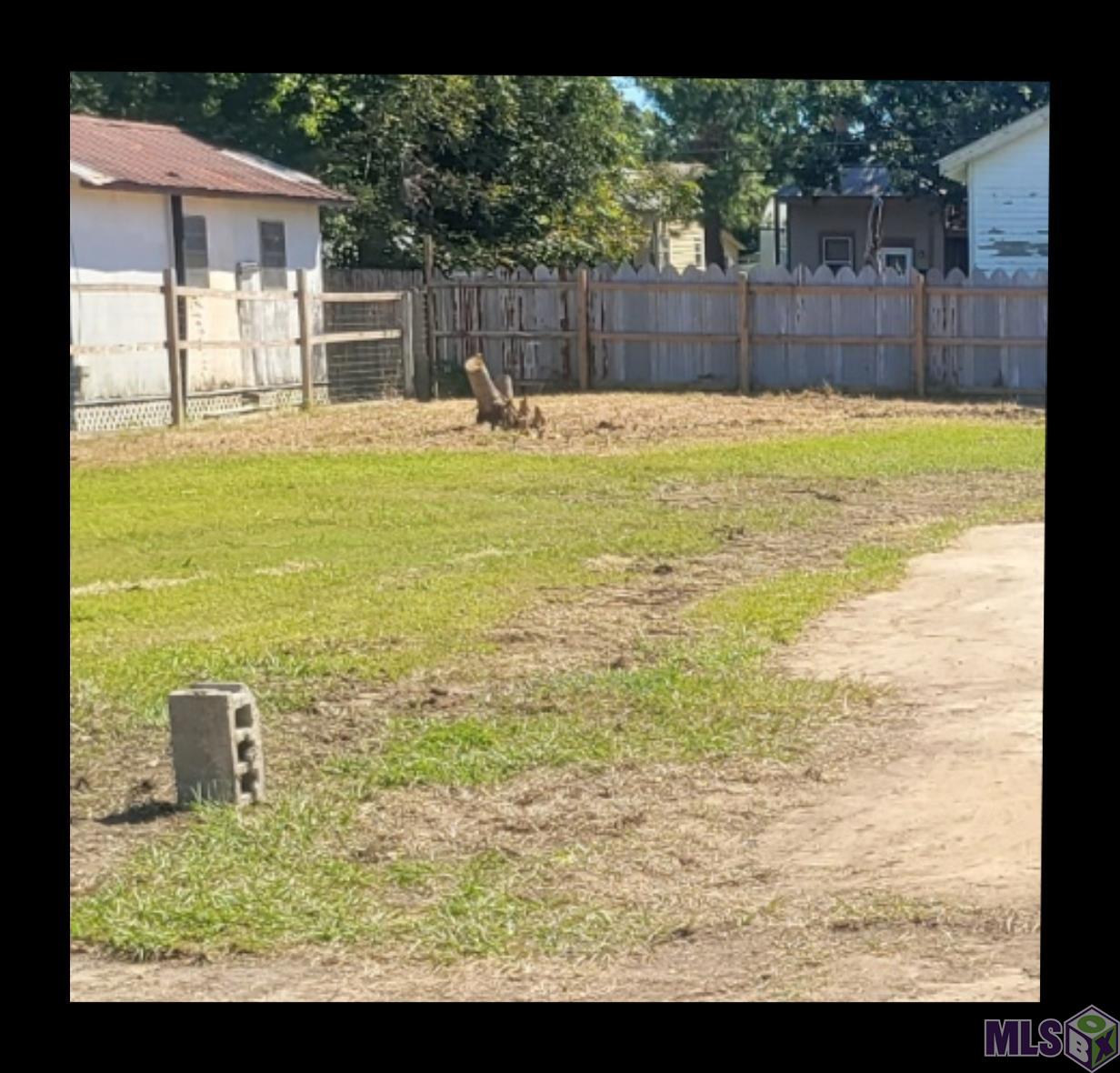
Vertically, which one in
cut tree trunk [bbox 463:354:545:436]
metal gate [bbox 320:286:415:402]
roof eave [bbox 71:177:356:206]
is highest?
roof eave [bbox 71:177:356:206]

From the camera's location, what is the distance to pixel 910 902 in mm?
5887

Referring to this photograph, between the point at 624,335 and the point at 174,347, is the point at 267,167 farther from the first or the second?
the point at 174,347

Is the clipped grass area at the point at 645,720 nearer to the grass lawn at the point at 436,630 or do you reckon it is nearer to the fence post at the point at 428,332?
the grass lawn at the point at 436,630

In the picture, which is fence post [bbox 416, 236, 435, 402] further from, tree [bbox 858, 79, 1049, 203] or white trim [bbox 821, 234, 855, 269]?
tree [bbox 858, 79, 1049, 203]

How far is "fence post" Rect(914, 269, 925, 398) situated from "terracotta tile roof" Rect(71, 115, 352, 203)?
8499mm

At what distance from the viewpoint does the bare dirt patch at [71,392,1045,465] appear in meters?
20.8

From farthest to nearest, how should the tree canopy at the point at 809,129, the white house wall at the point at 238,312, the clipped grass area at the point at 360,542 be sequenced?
the tree canopy at the point at 809,129
the white house wall at the point at 238,312
the clipped grass area at the point at 360,542

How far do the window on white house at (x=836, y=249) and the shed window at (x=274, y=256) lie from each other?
19.6 meters

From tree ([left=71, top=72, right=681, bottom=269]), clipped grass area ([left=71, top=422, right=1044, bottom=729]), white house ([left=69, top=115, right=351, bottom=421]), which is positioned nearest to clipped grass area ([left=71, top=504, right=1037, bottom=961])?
clipped grass area ([left=71, top=422, right=1044, bottom=729])

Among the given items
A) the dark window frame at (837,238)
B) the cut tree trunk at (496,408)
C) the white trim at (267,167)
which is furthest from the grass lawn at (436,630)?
the dark window frame at (837,238)

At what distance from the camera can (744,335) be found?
27.3m

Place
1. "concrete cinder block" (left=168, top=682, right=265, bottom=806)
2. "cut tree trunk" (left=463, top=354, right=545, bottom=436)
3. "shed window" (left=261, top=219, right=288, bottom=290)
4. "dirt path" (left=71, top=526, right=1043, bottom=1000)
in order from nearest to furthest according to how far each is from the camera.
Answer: "dirt path" (left=71, top=526, right=1043, bottom=1000) → "concrete cinder block" (left=168, top=682, right=265, bottom=806) → "cut tree trunk" (left=463, top=354, right=545, bottom=436) → "shed window" (left=261, top=219, right=288, bottom=290)

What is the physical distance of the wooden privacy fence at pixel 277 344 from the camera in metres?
22.9
